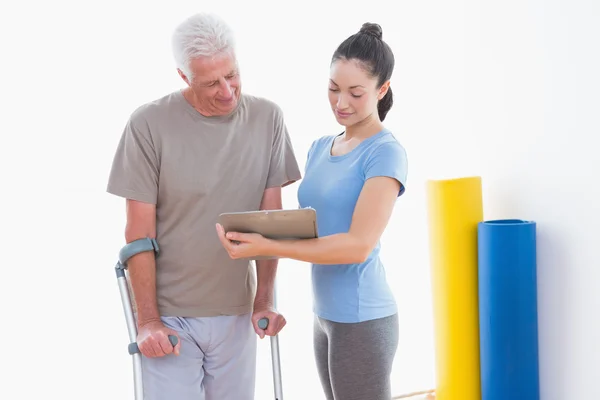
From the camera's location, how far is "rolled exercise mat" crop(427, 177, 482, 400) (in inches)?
101

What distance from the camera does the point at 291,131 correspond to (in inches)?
127

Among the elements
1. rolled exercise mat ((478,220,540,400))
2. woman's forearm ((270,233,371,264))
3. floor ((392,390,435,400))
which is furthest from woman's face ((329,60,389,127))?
floor ((392,390,435,400))

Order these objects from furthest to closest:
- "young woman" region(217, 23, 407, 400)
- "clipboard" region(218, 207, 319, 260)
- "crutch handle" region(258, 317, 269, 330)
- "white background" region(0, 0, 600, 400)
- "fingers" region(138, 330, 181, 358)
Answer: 1. "white background" region(0, 0, 600, 400)
2. "crutch handle" region(258, 317, 269, 330)
3. "fingers" region(138, 330, 181, 358)
4. "young woman" region(217, 23, 407, 400)
5. "clipboard" region(218, 207, 319, 260)

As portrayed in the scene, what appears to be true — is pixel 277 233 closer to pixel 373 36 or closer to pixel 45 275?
pixel 373 36

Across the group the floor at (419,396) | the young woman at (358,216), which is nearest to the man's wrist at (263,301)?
the young woman at (358,216)

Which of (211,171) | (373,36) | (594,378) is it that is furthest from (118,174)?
(594,378)

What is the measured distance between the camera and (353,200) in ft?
6.19

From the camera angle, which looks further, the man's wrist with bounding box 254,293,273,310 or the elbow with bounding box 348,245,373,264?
the man's wrist with bounding box 254,293,273,310

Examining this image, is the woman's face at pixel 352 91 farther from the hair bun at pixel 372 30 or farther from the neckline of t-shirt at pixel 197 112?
the neckline of t-shirt at pixel 197 112

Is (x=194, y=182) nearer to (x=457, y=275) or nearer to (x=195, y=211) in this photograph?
(x=195, y=211)

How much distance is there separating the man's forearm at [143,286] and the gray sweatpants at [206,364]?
0.07 metres

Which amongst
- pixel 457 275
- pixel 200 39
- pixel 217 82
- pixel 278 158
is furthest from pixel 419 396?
pixel 200 39

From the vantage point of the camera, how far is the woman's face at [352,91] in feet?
6.31

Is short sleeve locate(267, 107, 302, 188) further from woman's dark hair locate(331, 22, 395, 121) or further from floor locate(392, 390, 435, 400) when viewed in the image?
floor locate(392, 390, 435, 400)
